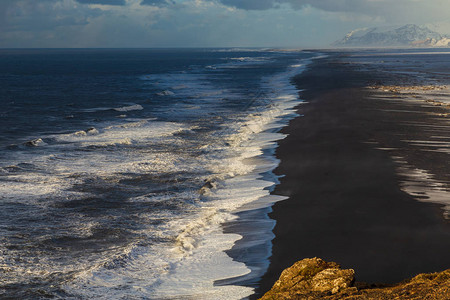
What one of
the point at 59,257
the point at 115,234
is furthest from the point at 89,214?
the point at 59,257

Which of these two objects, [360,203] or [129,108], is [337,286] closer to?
[360,203]

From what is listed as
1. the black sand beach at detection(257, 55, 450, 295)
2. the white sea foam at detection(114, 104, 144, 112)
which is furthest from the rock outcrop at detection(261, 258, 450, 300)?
the white sea foam at detection(114, 104, 144, 112)

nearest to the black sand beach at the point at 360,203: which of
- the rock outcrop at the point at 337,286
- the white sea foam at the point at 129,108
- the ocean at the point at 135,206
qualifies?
the ocean at the point at 135,206

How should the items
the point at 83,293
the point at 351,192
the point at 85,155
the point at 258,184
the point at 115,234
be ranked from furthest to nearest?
1. the point at 85,155
2. the point at 258,184
3. the point at 351,192
4. the point at 115,234
5. the point at 83,293

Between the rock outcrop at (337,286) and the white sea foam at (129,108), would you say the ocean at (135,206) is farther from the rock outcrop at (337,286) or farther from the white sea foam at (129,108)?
the white sea foam at (129,108)

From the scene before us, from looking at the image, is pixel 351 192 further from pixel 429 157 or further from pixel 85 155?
pixel 85 155

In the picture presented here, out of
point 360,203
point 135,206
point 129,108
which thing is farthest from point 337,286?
point 129,108

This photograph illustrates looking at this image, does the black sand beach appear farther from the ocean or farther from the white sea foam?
the white sea foam
